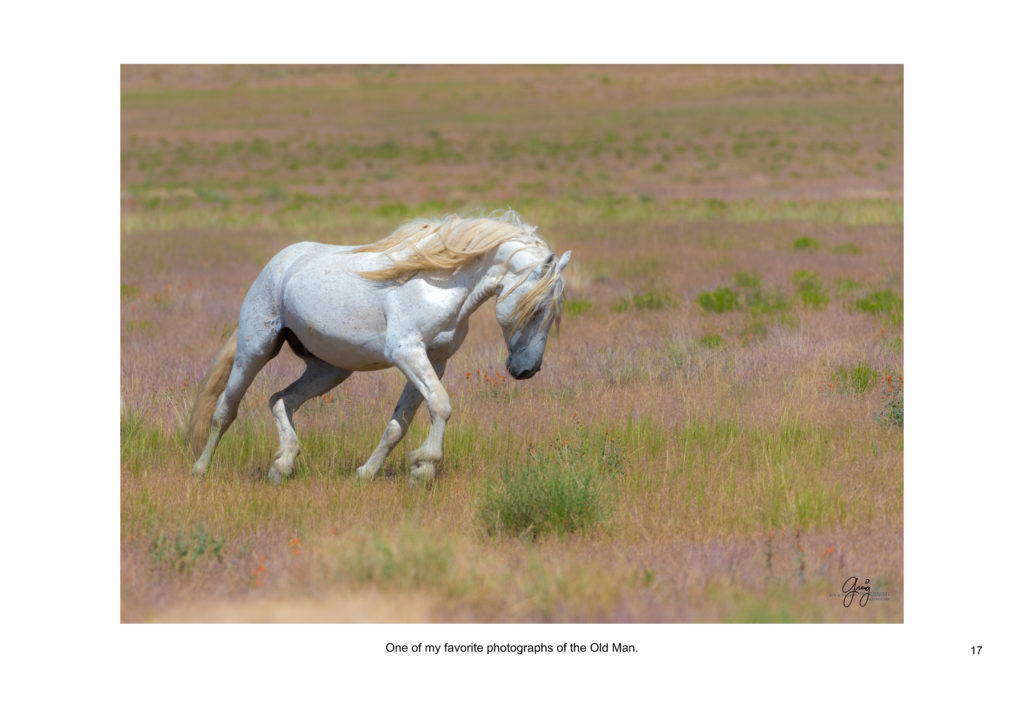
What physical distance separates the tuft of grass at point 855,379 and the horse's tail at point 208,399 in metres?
5.18

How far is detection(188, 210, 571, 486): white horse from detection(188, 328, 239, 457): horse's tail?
463 mm

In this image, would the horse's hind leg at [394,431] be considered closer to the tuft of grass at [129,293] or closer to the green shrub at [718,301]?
the green shrub at [718,301]

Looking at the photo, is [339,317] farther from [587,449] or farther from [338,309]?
[587,449]

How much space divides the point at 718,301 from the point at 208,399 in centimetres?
839

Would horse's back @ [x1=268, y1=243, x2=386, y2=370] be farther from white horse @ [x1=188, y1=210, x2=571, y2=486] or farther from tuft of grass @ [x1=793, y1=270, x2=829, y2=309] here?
tuft of grass @ [x1=793, y1=270, x2=829, y2=309]

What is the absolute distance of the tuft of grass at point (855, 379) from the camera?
8875 millimetres

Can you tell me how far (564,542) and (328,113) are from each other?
6527 cm

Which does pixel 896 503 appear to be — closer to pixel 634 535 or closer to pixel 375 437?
pixel 634 535

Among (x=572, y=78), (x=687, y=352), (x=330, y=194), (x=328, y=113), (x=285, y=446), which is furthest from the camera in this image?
(x=572, y=78)

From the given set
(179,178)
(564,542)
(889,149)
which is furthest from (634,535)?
(889,149)

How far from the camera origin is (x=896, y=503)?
637cm

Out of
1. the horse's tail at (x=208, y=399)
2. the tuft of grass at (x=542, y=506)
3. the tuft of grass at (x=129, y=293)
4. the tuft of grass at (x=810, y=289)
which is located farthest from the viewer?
the tuft of grass at (x=129, y=293)

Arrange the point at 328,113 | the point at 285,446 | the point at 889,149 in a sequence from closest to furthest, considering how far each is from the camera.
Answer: the point at 285,446 < the point at 889,149 < the point at 328,113

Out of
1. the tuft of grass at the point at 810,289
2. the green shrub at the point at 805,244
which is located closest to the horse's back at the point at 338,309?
the tuft of grass at the point at 810,289
